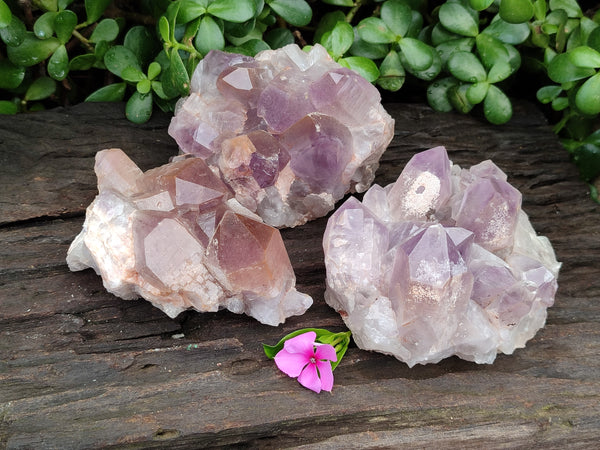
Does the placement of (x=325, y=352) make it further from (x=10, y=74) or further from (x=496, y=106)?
(x=10, y=74)

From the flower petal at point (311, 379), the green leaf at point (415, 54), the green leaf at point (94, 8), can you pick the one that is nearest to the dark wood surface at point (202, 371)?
the flower petal at point (311, 379)

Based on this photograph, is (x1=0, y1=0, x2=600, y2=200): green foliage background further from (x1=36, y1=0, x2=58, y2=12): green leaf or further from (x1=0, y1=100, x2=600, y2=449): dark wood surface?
(x1=0, y1=100, x2=600, y2=449): dark wood surface

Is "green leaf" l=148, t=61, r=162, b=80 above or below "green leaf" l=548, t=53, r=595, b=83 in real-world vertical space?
below

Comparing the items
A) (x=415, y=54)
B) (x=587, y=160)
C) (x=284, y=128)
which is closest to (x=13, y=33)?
(x=284, y=128)

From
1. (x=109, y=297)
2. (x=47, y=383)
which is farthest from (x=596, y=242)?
(x=47, y=383)

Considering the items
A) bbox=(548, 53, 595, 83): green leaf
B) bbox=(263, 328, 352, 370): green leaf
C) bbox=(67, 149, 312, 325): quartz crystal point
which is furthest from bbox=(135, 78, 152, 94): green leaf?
bbox=(548, 53, 595, 83): green leaf

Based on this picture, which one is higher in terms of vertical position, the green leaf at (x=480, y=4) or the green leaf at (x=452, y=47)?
the green leaf at (x=480, y=4)

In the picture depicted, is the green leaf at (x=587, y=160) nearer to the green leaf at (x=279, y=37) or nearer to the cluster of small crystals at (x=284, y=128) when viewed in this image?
the cluster of small crystals at (x=284, y=128)
